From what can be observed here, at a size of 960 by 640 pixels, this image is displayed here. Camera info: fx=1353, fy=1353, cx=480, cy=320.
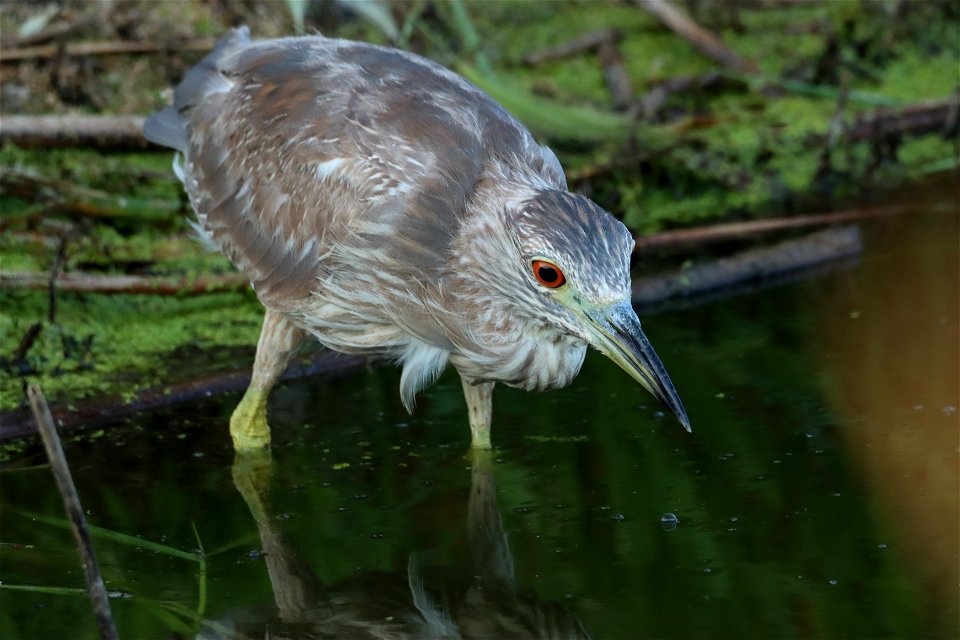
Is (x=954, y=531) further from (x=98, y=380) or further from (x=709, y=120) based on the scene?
(x=709, y=120)

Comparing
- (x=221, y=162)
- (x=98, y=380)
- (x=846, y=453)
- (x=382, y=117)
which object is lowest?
(x=98, y=380)

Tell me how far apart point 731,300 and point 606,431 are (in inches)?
64.1

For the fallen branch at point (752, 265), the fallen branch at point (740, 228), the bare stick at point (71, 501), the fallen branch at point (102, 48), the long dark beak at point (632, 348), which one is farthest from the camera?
the fallen branch at point (102, 48)

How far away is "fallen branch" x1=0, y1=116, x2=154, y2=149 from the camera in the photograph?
23.2ft

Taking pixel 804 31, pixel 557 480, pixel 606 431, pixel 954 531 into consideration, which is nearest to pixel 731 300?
pixel 606 431

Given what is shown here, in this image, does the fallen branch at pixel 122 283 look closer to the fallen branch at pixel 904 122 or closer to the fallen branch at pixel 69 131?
the fallen branch at pixel 69 131

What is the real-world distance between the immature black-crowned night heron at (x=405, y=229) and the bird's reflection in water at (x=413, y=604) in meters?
0.69

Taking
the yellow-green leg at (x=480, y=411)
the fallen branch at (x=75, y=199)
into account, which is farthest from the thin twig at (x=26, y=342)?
the yellow-green leg at (x=480, y=411)

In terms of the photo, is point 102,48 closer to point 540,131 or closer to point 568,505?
point 540,131

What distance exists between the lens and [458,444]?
504cm

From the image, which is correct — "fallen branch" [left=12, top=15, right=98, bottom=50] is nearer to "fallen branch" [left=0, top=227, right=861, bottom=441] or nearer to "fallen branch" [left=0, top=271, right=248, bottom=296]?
"fallen branch" [left=0, top=271, right=248, bottom=296]

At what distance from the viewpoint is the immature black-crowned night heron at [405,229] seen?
4008 mm

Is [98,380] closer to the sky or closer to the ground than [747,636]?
closer to the ground

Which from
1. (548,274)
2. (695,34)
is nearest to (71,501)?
(548,274)
